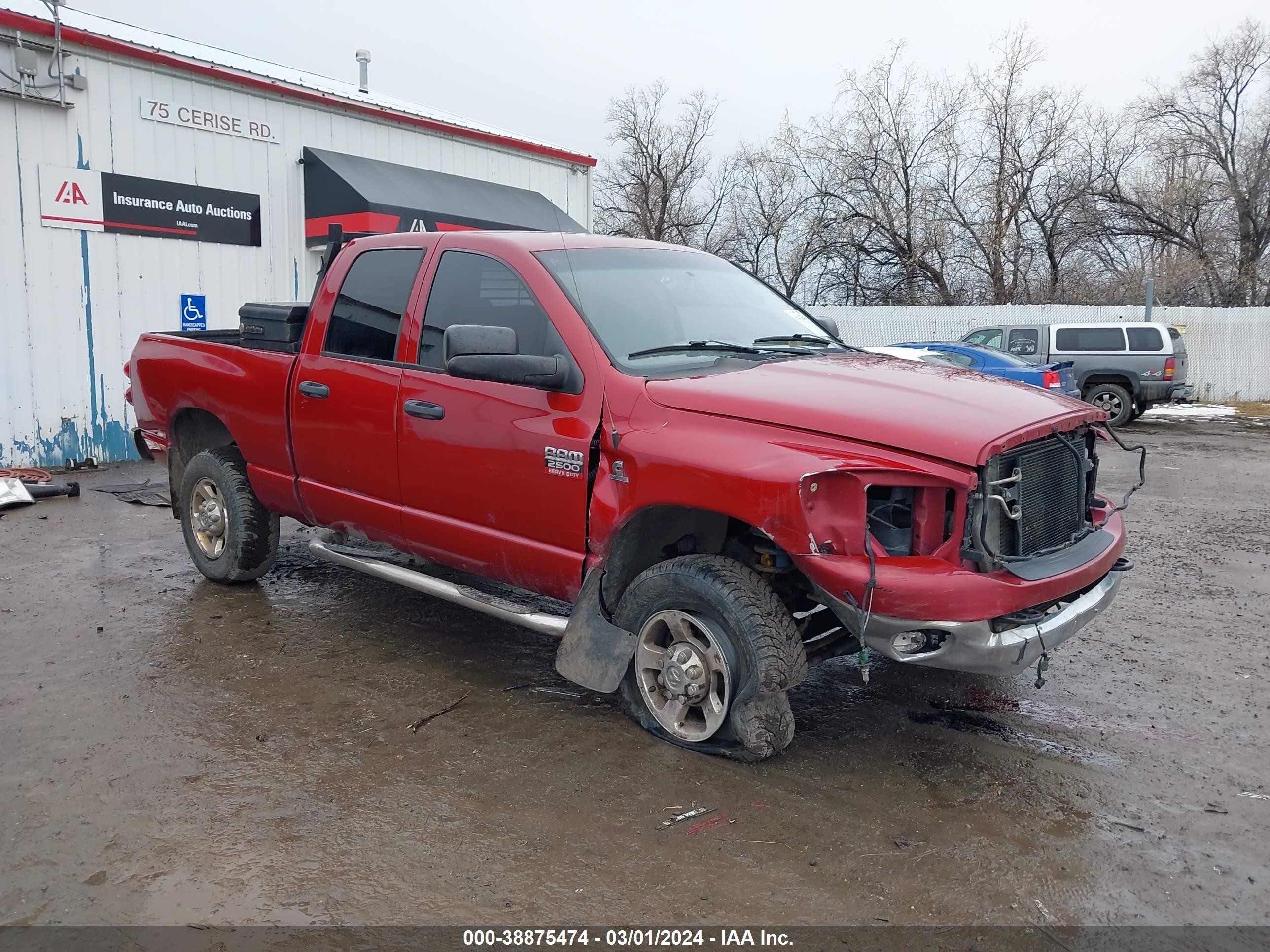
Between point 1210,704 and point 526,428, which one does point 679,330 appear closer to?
point 526,428

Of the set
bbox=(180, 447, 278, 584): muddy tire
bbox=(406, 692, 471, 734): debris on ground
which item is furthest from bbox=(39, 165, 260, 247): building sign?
bbox=(406, 692, 471, 734): debris on ground

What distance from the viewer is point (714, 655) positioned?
370cm

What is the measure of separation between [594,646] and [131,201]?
10.1 metres

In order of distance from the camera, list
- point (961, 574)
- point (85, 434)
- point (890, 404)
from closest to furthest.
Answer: point (961, 574) < point (890, 404) < point (85, 434)

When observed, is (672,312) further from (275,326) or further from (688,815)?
(275,326)

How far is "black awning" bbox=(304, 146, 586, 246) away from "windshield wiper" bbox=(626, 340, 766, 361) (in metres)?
7.90

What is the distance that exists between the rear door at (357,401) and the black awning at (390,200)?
685 centimetres

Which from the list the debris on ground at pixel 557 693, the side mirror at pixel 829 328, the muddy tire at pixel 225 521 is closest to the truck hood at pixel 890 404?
the side mirror at pixel 829 328

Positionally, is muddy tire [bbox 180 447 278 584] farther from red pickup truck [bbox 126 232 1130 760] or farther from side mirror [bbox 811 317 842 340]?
side mirror [bbox 811 317 842 340]

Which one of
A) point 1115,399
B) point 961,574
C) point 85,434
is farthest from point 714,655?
point 1115,399

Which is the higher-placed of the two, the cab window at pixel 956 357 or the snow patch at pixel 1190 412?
the cab window at pixel 956 357

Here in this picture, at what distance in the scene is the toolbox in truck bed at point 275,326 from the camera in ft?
18.1

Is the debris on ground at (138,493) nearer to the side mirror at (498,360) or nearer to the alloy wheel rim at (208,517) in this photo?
the alloy wheel rim at (208,517)

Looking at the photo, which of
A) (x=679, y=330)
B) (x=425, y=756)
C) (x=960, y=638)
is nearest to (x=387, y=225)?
(x=679, y=330)
